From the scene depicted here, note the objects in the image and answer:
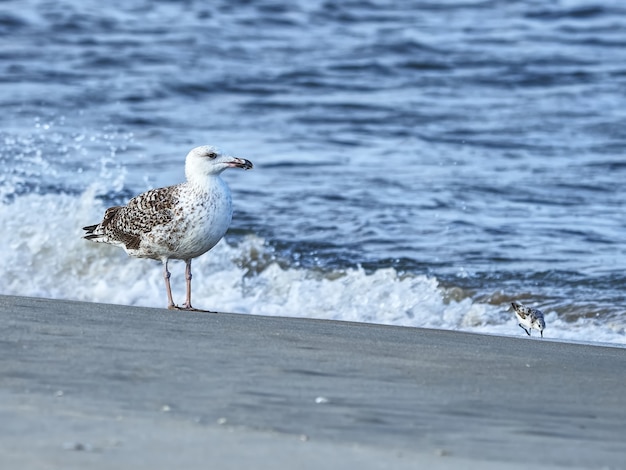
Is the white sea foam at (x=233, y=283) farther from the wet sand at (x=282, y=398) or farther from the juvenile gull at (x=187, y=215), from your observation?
the wet sand at (x=282, y=398)

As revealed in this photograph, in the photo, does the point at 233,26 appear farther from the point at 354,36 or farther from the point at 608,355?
the point at 608,355

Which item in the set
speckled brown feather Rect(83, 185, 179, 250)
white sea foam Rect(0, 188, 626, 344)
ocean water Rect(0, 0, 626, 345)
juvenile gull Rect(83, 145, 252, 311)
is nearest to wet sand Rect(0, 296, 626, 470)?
juvenile gull Rect(83, 145, 252, 311)

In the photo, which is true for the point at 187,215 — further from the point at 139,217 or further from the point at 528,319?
the point at 528,319

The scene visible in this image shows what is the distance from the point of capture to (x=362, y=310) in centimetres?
896

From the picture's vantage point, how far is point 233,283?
9.89 metres

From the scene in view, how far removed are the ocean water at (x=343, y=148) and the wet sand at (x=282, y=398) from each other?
2.83 meters

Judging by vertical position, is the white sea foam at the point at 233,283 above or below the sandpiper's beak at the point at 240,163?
below

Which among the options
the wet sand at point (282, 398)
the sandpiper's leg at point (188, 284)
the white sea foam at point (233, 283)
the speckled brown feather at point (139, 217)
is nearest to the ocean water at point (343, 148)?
the white sea foam at point (233, 283)

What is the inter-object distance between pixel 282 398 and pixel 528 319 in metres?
3.54

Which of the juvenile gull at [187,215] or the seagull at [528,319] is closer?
the juvenile gull at [187,215]

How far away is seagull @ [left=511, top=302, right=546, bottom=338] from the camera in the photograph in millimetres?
7695

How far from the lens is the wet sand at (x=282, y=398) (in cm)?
381

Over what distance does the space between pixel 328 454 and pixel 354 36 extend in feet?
61.4

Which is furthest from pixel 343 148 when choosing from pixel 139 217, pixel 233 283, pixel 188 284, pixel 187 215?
pixel 187 215
